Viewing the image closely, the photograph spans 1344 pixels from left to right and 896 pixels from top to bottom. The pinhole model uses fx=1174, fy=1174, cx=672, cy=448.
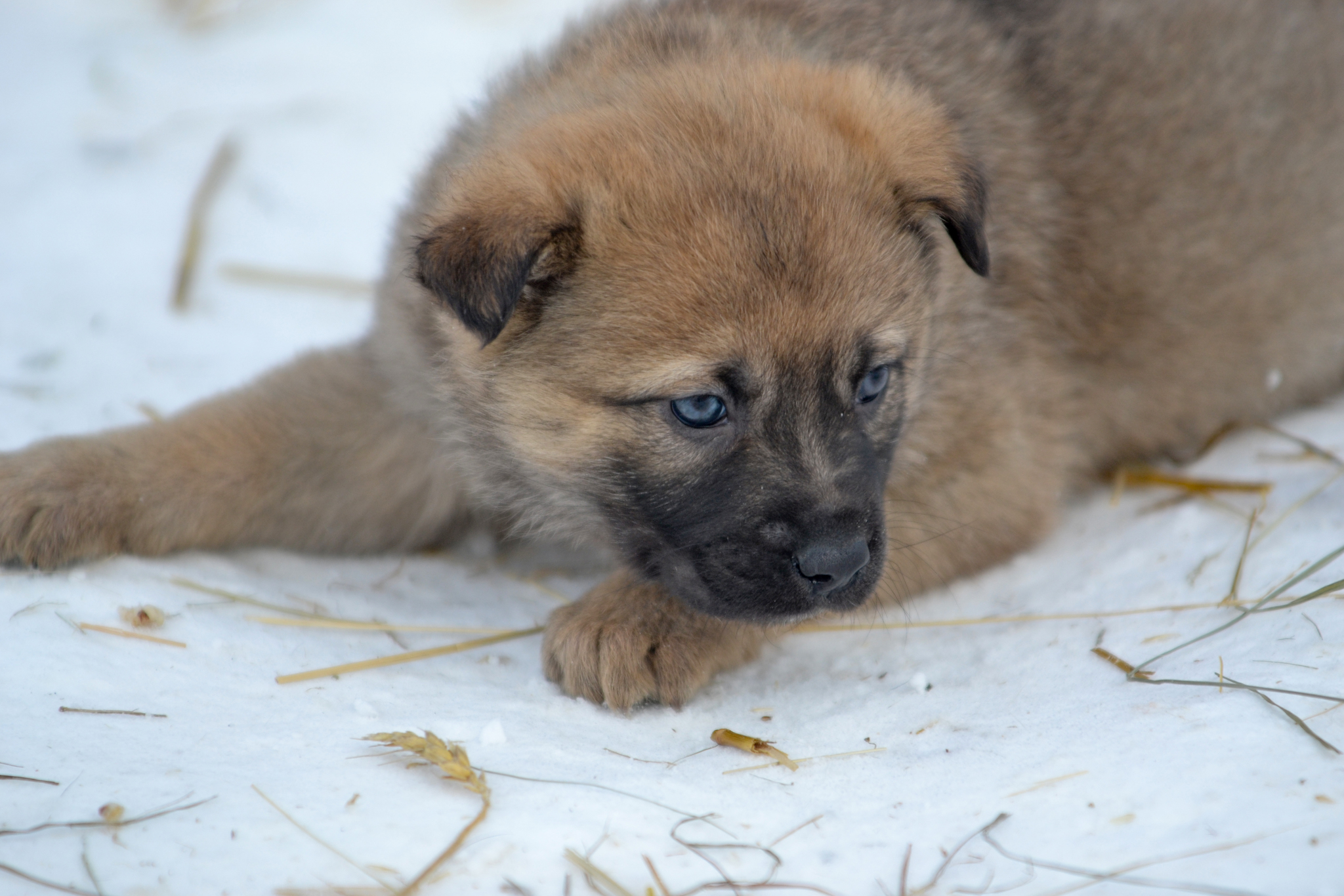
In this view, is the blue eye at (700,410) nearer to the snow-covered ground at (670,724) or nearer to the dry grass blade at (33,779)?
the snow-covered ground at (670,724)

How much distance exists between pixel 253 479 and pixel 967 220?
201cm

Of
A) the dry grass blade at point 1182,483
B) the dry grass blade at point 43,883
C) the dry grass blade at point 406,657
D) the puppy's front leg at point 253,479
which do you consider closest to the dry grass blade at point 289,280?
the puppy's front leg at point 253,479

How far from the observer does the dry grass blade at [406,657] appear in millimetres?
2605

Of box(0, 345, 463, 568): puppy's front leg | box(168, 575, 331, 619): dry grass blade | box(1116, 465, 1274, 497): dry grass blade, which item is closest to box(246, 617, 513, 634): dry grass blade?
box(168, 575, 331, 619): dry grass blade

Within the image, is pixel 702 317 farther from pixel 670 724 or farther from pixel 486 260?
pixel 670 724

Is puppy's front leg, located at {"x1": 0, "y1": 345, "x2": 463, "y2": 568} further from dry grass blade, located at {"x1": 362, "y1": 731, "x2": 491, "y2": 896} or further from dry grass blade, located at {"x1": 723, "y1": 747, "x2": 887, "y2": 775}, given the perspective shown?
dry grass blade, located at {"x1": 723, "y1": 747, "x2": 887, "y2": 775}

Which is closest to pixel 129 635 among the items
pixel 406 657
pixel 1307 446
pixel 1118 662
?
pixel 406 657

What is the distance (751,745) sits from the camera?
2.38 metres

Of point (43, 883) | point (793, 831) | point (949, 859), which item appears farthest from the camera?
point (793, 831)

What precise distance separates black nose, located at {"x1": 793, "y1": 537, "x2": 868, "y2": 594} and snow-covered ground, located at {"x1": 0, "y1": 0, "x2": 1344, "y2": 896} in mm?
312

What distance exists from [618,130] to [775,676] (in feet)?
4.32

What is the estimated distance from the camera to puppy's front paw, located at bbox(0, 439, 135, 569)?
2844 millimetres

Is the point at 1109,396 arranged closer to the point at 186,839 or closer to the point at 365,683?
the point at 365,683

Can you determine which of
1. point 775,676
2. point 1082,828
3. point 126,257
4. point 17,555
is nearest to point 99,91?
A: point 126,257
